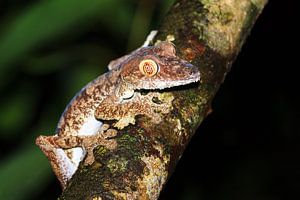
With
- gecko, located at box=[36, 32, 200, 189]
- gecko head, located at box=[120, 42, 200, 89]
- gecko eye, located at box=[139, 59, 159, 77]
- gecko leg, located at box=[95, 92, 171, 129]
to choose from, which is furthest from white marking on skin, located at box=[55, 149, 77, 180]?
gecko eye, located at box=[139, 59, 159, 77]

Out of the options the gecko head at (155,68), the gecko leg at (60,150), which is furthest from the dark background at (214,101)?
the gecko head at (155,68)

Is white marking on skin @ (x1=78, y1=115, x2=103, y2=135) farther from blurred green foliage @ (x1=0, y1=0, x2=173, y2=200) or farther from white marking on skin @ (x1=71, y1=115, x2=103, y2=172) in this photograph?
blurred green foliage @ (x1=0, y1=0, x2=173, y2=200)

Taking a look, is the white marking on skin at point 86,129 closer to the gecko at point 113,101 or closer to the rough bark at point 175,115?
the gecko at point 113,101

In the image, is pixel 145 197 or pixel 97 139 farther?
pixel 97 139

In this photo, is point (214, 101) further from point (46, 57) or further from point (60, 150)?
point (60, 150)

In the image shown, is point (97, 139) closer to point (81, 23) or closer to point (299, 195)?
point (81, 23)

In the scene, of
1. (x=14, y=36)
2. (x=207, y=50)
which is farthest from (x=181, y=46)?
(x=14, y=36)
